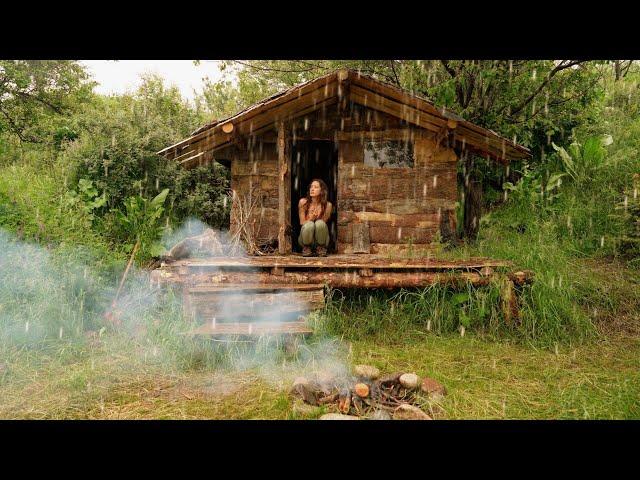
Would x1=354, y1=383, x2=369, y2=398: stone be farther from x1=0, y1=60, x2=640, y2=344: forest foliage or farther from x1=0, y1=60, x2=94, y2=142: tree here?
x1=0, y1=60, x2=94, y2=142: tree

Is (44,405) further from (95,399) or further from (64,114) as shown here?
(64,114)

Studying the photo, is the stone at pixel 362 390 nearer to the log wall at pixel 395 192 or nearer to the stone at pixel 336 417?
the stone at pixel 336 417

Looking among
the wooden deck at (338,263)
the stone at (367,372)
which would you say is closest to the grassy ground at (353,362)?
the stone at (367,372)

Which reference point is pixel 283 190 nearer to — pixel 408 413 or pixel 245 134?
pixel 245 134

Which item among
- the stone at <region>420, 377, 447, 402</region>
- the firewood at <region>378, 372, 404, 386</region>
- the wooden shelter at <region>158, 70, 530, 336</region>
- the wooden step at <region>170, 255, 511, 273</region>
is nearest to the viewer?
the stone at <region>420, 377, 447, 402</region>

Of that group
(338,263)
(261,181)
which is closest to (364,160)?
(261,181)

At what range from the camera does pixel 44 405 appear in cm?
459

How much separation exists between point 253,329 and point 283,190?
2527 millimetres

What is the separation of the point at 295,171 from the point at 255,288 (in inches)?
192

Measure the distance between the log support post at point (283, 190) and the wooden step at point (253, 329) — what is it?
173 cm

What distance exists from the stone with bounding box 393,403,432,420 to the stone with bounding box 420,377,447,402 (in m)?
0.31

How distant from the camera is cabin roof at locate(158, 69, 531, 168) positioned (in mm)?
7344

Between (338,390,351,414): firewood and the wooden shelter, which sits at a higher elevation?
the wooden shelter

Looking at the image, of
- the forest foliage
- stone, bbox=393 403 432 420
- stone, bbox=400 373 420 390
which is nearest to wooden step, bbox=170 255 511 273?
the forest foliage
